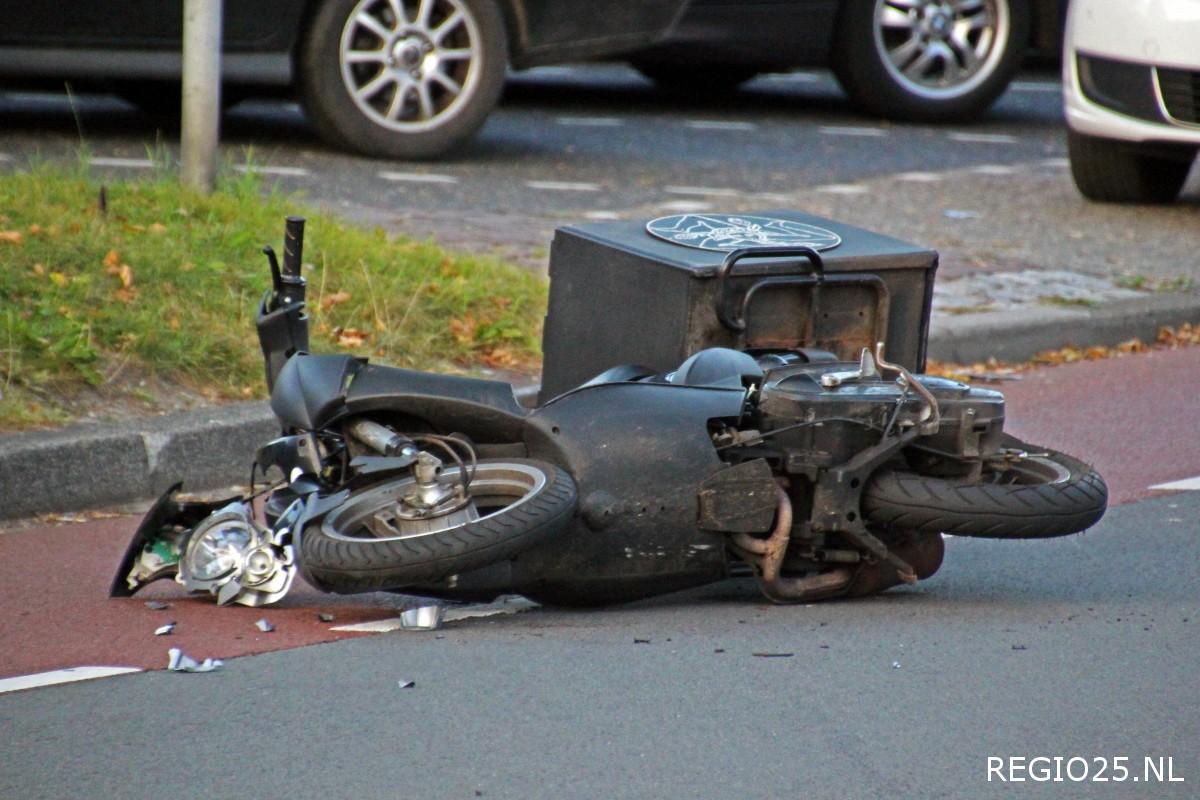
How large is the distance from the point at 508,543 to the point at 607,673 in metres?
0.33

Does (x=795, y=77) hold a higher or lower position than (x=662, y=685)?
higher

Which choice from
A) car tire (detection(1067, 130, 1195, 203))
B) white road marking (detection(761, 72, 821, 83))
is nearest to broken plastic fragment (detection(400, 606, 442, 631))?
car tire (detection(1067, 130, 1195, 203))

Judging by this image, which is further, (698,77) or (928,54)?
(698,77)

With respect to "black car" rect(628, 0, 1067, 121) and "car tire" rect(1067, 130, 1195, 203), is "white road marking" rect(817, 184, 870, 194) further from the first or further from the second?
"black car" rect(628, 0, 1067, 121)

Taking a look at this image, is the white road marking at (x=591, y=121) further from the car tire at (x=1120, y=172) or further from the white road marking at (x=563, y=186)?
the car tire at (x=1120, y=172)

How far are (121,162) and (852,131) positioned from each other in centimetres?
487

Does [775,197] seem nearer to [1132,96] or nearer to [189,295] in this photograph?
[1132,96]

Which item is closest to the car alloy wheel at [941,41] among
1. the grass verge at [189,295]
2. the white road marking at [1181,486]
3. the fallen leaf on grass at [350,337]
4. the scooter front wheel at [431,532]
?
the grass verge at [189,295]

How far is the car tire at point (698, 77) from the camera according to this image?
1294cm

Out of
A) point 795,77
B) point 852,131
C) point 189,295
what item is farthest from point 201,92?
point 795,77

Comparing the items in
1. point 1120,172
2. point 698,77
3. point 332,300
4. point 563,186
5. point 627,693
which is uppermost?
point 698,77

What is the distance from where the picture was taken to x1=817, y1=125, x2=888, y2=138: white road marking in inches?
455

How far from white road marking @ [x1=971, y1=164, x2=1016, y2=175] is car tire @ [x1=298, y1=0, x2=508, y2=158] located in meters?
2.86

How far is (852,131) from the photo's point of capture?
1169cm
